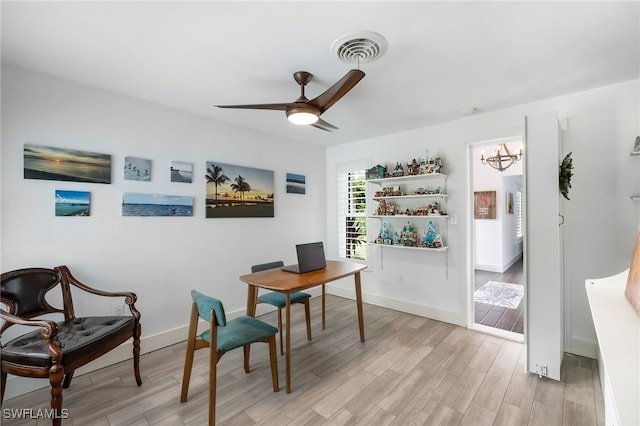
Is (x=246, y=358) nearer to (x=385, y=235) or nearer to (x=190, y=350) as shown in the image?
(x=190, y=350)

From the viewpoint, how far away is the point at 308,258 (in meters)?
2.80

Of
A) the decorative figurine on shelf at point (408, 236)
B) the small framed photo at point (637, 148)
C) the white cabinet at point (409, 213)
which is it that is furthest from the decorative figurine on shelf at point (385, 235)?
the small framed photo at point (637, 148)

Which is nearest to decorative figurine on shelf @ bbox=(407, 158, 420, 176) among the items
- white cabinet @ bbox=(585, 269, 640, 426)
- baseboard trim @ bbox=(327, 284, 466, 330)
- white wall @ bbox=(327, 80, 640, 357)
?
white wall @ bbox=(327, 80, 640, 357)

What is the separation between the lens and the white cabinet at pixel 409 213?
3547 mm

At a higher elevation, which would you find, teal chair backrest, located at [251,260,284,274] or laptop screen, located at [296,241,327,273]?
laptop screen, located at [296,241,327,273]

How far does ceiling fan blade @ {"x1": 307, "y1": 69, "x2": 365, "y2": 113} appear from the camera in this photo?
68.5 inches

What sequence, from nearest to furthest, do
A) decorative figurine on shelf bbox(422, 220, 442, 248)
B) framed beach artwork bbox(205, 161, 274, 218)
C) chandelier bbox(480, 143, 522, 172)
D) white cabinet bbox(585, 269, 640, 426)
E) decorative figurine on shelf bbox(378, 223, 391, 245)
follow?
white cabinet bbox(585, 269, 640, 426) < framed beach artwork bbox(205, 161, 274, 218) < decorative figurine on shelf bbox(422, 220, 442, 248) < decorative figurine on shelf bbox(378, 223, 391, 245) < chandelier bbox(480, 143, 522, 172)

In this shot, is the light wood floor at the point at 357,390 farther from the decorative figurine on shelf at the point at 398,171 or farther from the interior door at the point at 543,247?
the decorative figurine on shelf at the point at 398,171

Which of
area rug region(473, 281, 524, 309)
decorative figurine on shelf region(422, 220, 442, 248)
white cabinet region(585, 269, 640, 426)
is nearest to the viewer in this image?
white cabinet region(585, 269, 640, 426)

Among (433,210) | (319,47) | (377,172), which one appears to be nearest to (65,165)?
(319,47)

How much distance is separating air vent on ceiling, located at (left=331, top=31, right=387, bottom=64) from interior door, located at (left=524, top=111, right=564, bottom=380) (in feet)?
4.69

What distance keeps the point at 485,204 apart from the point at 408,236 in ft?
12.3

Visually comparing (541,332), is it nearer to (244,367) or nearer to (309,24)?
(244,367)

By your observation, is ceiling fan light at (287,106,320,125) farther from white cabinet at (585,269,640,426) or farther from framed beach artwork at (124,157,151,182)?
white cabinet at (585,269,640,426)
